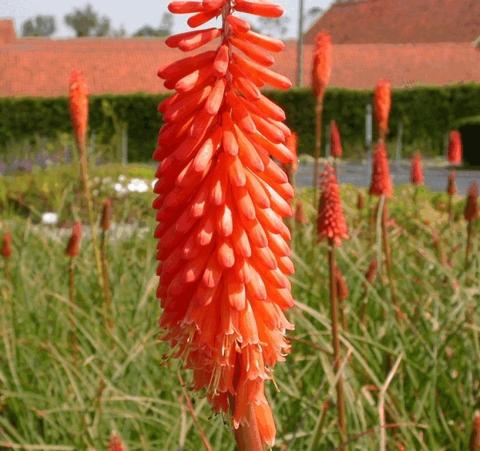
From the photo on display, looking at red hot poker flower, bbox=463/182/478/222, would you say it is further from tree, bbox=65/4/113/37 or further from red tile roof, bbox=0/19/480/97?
tree, bbox=65/4/113/37

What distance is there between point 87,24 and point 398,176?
266 ft

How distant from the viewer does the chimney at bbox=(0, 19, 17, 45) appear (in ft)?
204

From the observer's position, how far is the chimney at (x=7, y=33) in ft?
204

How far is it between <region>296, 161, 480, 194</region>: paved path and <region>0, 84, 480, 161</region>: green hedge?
274cm

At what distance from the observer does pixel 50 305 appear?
4398 millimetres

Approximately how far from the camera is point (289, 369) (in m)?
3.48

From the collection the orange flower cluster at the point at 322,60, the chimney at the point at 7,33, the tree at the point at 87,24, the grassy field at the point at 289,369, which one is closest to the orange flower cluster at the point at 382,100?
the orange flower cluster at the point at 322,60

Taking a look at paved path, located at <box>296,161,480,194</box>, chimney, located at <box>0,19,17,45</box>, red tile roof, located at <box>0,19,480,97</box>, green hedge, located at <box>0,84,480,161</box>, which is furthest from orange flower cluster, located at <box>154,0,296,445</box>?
chimney, located at <box>0,19,17,45</box>

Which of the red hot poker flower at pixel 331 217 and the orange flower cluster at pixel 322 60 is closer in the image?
the red hot poker flower at pixel 331 217

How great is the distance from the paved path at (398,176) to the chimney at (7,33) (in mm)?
35188

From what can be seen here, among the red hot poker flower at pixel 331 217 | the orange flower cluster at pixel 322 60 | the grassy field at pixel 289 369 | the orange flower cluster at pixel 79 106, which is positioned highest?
the orange flower cluster at pixel 322 60

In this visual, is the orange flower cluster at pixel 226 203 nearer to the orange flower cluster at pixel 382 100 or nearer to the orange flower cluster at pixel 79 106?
the orange flower cluster at pixel 79 106

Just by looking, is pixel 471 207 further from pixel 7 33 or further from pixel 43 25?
pixel 43 25

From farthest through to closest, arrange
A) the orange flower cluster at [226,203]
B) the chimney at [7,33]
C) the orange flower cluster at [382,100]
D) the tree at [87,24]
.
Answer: the tree at [87,24], the chimney at [7,33], the orange flower cluster at [382,100], the orange flower cluster at [226,203]
